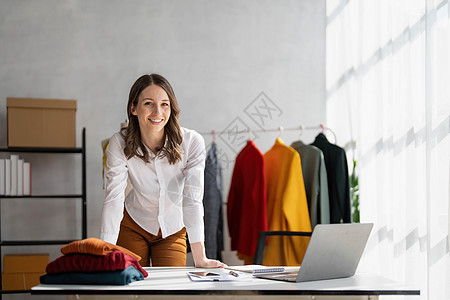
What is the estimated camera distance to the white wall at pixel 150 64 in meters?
4.18

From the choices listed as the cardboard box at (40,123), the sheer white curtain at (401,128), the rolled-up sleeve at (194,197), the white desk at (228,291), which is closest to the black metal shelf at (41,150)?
the cardboard box at (40,123)

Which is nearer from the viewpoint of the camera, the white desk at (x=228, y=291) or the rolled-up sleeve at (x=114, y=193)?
the white desk at (x=228, y=291)

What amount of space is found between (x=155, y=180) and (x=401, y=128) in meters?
1.43

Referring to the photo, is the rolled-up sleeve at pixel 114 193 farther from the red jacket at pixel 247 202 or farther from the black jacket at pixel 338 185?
the black jacket at pixel 338 185

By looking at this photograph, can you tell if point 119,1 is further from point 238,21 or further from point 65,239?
point 65,239

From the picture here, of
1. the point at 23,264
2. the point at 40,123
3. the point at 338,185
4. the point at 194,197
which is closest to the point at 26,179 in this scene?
the point at 40,123

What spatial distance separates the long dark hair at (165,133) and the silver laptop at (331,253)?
2.44ft

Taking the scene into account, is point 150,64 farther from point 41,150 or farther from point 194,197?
point 194,197

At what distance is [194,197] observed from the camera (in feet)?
7.29

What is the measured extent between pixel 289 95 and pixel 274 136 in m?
0.38

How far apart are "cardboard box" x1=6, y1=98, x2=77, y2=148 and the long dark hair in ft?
5.35

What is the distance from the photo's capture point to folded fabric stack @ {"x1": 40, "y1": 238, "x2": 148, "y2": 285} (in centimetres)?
160

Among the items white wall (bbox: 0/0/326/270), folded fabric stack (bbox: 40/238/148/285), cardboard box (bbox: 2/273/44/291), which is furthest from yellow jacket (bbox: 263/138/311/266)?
folded fabric stack (bbox: 40/238/148/285)

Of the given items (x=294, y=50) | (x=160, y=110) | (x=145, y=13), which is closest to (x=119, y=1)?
(x=145, y=13)
